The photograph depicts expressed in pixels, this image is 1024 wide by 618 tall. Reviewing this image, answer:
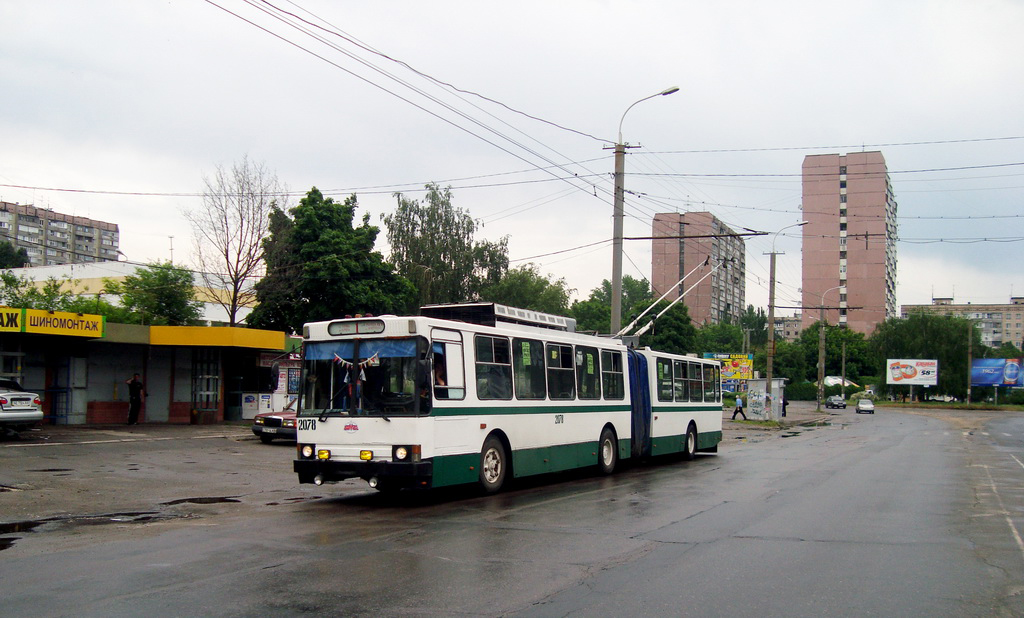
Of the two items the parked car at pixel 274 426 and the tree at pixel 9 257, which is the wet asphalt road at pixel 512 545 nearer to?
the parked car at pixel 274 426

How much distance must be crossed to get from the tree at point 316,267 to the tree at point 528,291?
1948cm

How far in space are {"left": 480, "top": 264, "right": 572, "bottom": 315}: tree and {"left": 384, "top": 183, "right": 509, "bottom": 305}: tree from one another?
→ 52.8 inches

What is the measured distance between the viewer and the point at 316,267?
3712 cm

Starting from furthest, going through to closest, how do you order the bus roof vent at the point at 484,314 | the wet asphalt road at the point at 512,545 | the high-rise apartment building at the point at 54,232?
the high-rise apartment building at the point at 54,232 < the bus roof vent at the point at 484,314 < the wet asphalt road at the point at 512,545

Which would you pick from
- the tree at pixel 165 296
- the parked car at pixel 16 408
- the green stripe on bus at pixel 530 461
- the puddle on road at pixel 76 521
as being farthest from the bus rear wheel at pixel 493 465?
the tree at pixel 165 296

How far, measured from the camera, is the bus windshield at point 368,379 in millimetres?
11914

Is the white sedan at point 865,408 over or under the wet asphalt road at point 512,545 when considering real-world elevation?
under

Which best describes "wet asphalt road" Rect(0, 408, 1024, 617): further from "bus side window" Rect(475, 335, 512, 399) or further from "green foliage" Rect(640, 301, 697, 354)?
"green foliage" Rect(640, 301, 697, 354)

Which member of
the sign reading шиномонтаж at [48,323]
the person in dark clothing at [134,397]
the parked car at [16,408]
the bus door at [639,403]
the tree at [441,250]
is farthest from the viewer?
the tree at [441,250]

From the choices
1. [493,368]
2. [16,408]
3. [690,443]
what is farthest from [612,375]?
[16,408]

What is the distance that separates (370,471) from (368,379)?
129 cm

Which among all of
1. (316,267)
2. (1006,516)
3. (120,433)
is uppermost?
(316,267)

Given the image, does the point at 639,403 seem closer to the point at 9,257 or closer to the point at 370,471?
the point at 370,471

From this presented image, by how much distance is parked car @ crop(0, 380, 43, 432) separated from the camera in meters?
20.3
